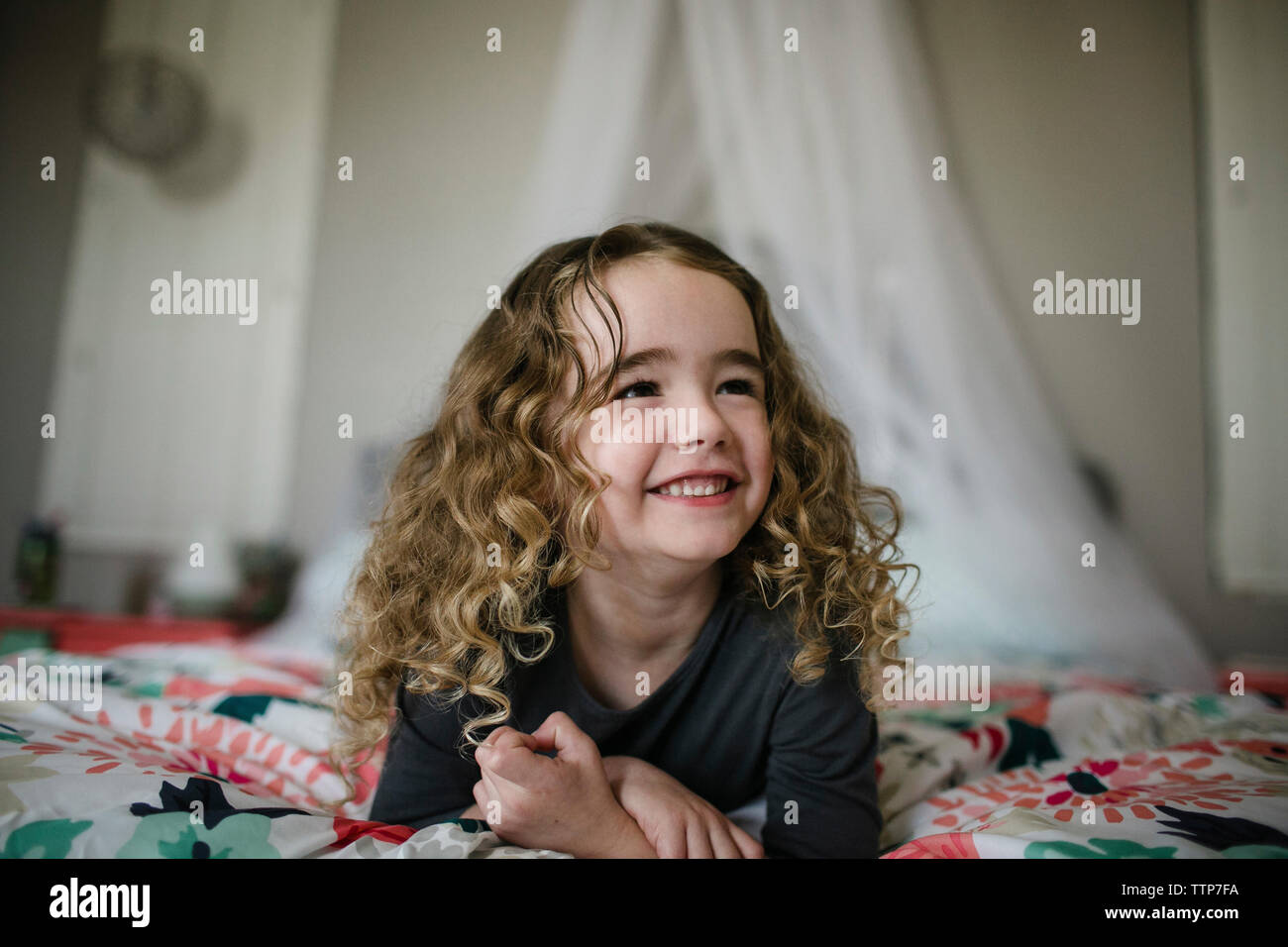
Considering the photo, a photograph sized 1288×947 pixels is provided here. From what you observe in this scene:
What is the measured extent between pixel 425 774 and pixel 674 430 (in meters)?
0.38

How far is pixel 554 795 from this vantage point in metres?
0.63

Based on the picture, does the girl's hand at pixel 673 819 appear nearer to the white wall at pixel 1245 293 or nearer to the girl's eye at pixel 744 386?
the girl's eye at pixel 744 386

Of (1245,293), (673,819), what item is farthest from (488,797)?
(1245,293)

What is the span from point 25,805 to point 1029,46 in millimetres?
2724

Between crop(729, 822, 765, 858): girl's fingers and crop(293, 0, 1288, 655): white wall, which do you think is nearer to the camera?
crop(729, 822, 765, 858): girl's fingers

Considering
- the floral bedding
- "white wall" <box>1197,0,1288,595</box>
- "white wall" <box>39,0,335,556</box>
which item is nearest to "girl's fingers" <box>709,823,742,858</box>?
the floral bedding

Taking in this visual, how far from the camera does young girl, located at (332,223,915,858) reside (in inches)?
28.8

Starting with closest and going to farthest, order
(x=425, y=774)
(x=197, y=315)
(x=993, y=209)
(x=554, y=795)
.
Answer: (x=554, y=795) < (x=425, y=774) < (x=993, y=209) < (x=197, y=315)

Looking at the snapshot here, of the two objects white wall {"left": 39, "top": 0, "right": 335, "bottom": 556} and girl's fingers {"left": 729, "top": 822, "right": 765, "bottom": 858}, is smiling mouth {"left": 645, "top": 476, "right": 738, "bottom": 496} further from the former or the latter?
white wall {"left": 39, "top": 0, "right": 335, "bottom": 556}

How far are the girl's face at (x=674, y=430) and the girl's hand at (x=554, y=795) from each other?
0.19 metres

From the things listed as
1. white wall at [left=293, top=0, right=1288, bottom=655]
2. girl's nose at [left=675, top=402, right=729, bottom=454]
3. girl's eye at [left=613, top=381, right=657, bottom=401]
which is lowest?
girl's nose at [left=675, top=402, right=729, bottom=454]

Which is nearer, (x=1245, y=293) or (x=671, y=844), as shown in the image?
(x=671, y=844)

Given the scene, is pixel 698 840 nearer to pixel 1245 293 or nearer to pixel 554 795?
pixel 554 795

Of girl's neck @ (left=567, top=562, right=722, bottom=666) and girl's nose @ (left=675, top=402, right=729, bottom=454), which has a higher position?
girl's nose @ (left=675, top=402, right=729, bottom=454)
